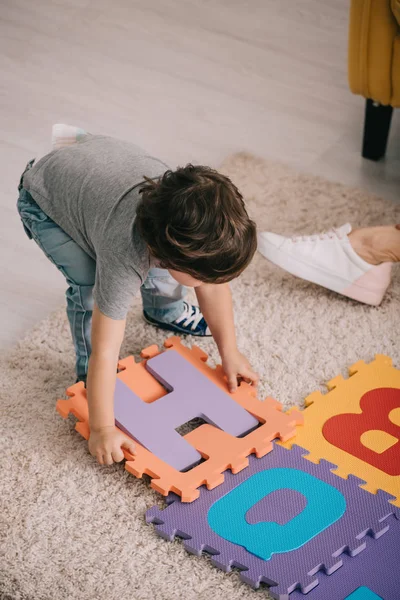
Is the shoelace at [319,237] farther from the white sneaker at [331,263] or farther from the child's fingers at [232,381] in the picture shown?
the child's fingers at [232,381]

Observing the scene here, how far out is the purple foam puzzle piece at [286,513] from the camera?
1.13 meters

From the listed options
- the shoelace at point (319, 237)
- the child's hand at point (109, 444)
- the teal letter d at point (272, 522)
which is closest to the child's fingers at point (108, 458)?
the child's hand at point (109, 444)

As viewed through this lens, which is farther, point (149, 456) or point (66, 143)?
point (66, 143)

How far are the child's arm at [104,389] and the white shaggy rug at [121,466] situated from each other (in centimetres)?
7

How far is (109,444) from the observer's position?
1.24m

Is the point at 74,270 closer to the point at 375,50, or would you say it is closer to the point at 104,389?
the point at 104,389

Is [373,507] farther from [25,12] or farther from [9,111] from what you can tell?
[25,12]

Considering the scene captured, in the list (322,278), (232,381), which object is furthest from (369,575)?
(322,278)

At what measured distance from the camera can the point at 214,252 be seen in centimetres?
103

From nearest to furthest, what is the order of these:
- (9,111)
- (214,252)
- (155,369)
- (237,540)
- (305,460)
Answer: (214,252)
(237,540)
(305,460)
(155,369)
(9,111)

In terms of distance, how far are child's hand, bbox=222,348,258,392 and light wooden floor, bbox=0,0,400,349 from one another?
47 centimetres

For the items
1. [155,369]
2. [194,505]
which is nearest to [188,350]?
[155,369]

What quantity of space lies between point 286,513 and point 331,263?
57 centimetres

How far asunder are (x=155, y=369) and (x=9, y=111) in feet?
3.50
